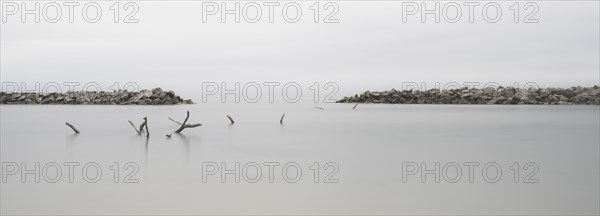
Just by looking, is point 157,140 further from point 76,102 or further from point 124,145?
point 76,102

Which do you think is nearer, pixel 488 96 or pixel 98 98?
pixel 98 98

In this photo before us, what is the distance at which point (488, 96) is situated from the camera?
98.4 feet

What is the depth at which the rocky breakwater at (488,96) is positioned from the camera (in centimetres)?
2902

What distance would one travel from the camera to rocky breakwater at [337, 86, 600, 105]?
2902 centimetres

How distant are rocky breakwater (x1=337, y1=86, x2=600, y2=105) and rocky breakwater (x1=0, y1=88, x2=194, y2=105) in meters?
10.2

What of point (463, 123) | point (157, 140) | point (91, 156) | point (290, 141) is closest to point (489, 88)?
point (463, 123)

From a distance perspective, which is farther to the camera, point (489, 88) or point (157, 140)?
point (489, 88)

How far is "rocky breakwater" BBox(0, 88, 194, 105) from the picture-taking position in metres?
27.0

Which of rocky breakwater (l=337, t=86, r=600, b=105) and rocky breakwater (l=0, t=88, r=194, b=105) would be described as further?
rocky breakwater (l=337, t=86, r=600, b=105)

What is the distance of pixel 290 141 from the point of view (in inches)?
474

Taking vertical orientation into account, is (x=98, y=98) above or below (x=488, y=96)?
below

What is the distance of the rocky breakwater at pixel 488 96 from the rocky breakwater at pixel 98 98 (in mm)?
10185

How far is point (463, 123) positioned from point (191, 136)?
8.96 meters

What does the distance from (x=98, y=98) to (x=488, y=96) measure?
2132 centimetres
